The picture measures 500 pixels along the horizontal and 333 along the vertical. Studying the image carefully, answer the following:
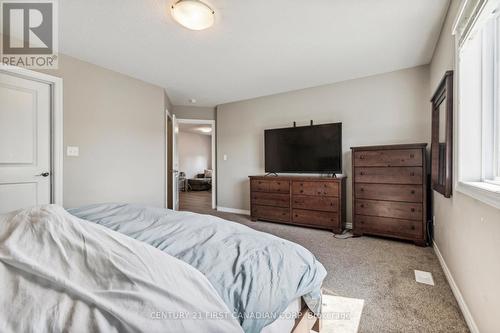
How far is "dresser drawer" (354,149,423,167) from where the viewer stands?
2746mm

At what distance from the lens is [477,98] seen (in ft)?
5.22

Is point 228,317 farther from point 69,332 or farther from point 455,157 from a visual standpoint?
point 455,157

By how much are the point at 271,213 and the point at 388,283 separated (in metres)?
2.09

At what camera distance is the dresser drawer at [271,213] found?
12.2ft

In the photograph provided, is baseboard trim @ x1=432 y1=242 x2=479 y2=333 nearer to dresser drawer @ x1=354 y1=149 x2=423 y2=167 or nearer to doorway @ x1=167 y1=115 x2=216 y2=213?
dresser drawer @ x1=354 y1=149 x2=423 y2=167

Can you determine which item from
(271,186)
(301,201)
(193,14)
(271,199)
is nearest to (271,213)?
(271,199)

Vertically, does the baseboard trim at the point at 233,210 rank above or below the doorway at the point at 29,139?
below

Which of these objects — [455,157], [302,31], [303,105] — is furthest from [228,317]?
[303,105]

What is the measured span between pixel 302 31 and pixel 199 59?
1264 mm

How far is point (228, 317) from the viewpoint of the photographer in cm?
71

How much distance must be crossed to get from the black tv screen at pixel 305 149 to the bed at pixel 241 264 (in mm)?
2451

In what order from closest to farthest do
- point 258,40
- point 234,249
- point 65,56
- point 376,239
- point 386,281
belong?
point 234,249 → point 386,281 → point 258,40 → point 65,56 → point 376,239

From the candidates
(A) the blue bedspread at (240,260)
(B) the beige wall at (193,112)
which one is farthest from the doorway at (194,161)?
(A) the blue bedspread at (240,260)

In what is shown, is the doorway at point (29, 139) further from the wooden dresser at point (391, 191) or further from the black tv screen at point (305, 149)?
the wooden dresser at point (391, 191)
